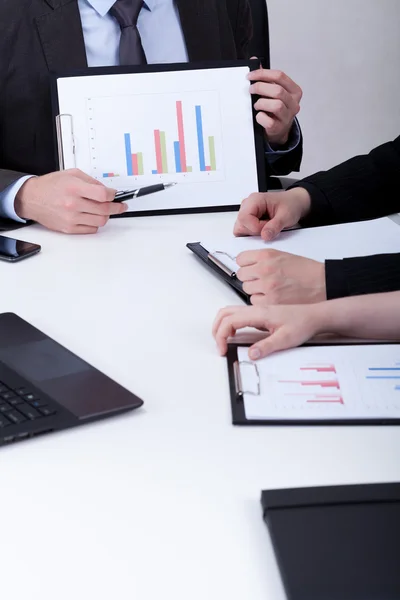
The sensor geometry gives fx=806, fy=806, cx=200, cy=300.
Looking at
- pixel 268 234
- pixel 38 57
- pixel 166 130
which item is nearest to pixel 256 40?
pixel 38 57

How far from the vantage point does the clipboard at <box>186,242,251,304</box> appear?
1202 mm

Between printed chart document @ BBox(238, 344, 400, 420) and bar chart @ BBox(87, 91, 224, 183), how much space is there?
2.22 feet

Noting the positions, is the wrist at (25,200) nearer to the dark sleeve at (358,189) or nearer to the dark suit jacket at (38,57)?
the dark suit jacket at (38,57)

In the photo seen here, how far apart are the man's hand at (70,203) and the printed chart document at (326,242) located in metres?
0.21

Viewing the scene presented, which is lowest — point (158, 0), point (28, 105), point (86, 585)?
point (86, 585)

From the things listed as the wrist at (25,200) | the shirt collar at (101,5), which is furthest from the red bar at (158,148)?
the shirt collar at (101,5)

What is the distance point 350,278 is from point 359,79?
2780 mm

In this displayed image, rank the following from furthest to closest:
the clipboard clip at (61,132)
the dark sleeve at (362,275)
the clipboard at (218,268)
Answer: the clipboard clip at (61,132)
the clipboard at (218,268)
the dark sleeve at (362,275)

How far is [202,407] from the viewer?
34.5 inches

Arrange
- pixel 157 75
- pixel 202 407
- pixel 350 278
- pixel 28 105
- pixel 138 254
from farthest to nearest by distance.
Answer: pixel 28 105
pixel 157 75
pixel 138 254
pixel 350 278
pixel 202 407

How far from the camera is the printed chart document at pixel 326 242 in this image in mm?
1303

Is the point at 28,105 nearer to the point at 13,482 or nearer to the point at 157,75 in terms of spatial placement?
the point at 157,75

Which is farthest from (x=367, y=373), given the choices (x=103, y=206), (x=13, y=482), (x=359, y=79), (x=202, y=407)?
(x=359, y=79)

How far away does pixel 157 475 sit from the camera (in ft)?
2.48
